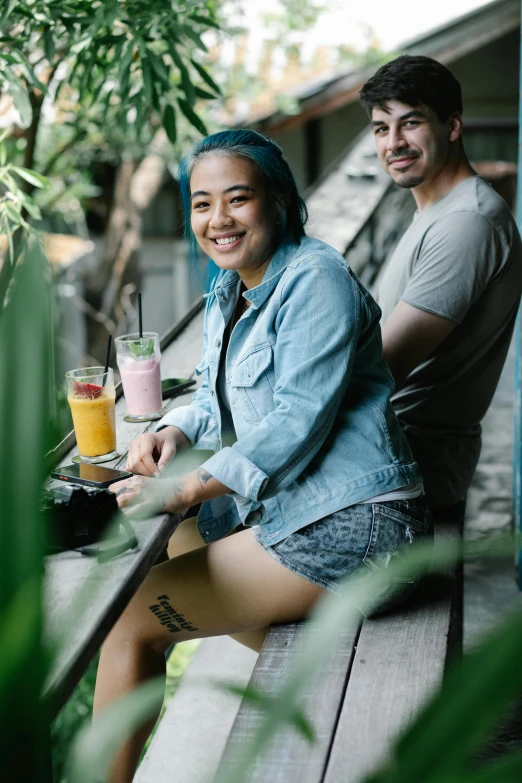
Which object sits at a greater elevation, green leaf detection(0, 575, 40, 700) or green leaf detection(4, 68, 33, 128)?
green leaf detection(4, 68, 33, 128)

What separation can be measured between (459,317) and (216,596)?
0.88 meters

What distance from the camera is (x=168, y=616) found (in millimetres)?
1705

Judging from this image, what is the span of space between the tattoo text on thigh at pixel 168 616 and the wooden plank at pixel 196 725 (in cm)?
57

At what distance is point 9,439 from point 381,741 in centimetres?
95

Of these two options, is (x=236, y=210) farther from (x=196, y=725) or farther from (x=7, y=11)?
(x=196, y=725)

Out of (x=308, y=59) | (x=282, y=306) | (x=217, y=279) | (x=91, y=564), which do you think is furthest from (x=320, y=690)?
(x=308, y=59)

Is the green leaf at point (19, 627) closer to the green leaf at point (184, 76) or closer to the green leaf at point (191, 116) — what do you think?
the green leaf at point (191, 116)

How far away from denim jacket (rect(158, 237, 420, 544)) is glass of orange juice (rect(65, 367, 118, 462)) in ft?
0.86

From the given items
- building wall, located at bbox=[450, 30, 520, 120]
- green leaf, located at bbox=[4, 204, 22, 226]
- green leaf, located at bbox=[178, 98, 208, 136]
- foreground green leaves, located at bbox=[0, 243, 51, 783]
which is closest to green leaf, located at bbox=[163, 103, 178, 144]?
green leaf, located at bbox=[178, 98, 208, 136]

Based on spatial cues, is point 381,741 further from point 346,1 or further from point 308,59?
point 308,59

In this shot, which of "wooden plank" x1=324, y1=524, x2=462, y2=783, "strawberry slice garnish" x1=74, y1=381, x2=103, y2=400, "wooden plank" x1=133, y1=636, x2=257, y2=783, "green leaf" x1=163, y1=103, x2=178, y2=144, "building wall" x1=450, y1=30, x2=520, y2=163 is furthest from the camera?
"building wall" x1=450, y1=30, x2=520, y2=163

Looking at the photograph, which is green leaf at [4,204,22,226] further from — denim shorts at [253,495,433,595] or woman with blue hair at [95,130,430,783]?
denim shorts at [253,495,433,595]

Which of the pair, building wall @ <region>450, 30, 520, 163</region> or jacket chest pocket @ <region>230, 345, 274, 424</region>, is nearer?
jacket chest pocket @ <region>230, 345, 274, 424</region>

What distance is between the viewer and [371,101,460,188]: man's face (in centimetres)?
229
